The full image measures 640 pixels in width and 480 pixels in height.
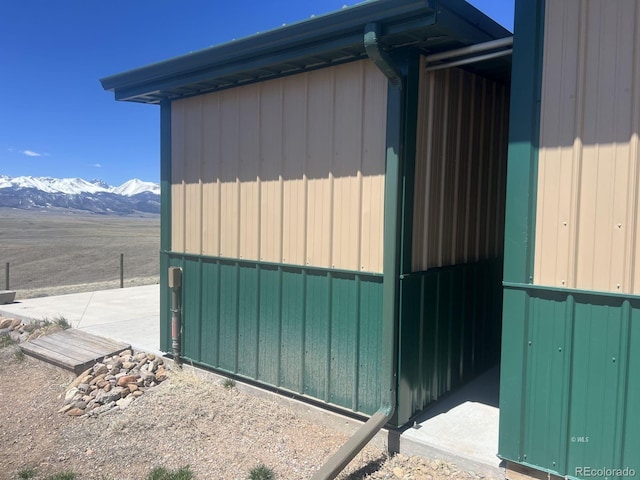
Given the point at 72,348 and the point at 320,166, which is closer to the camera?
the point at 320,166

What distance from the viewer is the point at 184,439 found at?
14.6 feet

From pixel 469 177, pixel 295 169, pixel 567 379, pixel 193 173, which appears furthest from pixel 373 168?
pixel 193 173

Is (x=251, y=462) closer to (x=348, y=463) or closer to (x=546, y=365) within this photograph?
(x=348, y=463)

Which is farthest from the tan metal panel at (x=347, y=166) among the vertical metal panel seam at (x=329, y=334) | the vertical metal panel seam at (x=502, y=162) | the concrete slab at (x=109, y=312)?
the concrete slab at (x=109, y=312)

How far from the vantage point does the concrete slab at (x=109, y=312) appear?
706cm

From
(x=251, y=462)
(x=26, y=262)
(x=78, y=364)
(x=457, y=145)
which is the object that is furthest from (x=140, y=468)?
(x=26, y=262)

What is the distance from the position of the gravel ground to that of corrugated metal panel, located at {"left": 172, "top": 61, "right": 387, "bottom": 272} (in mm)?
1485

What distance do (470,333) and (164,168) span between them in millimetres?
3956

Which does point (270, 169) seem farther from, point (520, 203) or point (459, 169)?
point (520, 203)

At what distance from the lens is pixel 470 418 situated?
13.8ft

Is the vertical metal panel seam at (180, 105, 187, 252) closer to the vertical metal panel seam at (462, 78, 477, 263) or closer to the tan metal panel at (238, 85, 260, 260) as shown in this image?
the tan metal panel at (238, 85, 260, 260)

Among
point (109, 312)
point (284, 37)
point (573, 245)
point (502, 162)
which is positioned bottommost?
point (109, 312)

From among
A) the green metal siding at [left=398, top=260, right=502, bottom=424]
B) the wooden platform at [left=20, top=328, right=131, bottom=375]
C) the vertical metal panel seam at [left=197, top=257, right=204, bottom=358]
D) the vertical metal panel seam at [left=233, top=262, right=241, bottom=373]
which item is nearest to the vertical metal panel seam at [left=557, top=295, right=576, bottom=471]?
the green metal siding at [left=398, top=260, right=502, bottom=424]

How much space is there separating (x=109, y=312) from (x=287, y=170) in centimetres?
557
